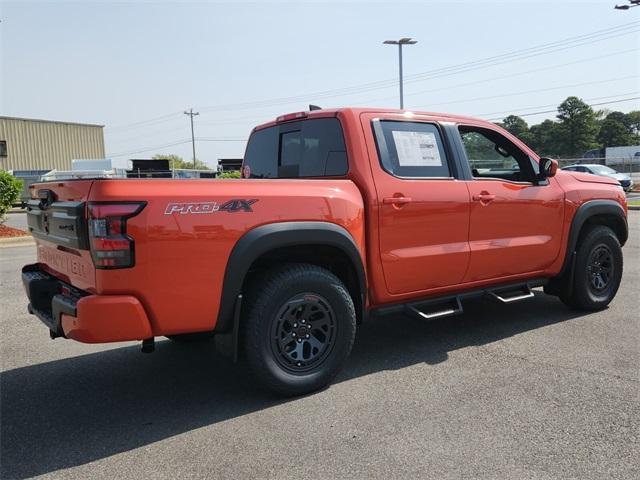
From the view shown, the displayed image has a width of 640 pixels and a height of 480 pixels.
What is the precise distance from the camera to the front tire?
3.45 metres

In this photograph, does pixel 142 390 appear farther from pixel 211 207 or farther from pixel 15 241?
pixel 15 241

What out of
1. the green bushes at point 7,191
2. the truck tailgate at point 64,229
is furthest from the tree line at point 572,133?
the truck tailgate at point 64,229

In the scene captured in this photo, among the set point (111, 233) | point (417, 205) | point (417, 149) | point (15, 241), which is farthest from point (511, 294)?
point (15, 241)

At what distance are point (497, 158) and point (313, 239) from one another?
2.47m

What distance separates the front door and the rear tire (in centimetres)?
45

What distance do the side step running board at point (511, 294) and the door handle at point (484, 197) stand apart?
83 cm

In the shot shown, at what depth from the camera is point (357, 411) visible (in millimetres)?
3402

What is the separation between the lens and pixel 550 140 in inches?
3206

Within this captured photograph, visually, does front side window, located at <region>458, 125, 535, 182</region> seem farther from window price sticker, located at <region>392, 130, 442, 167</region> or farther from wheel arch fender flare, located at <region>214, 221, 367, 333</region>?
wheel arch fender flare, located at <region>214, 221, 367, 333</region>

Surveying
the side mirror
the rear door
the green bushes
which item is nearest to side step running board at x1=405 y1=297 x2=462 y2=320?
the rear door

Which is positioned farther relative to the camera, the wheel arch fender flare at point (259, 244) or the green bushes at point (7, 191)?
the green bushes at point (7, 191)

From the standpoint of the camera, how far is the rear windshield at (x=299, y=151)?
13.6ft

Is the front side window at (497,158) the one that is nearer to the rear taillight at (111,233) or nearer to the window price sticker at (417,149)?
the window price sticker at (417,149)

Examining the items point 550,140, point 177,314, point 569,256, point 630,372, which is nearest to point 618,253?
point 569,256
